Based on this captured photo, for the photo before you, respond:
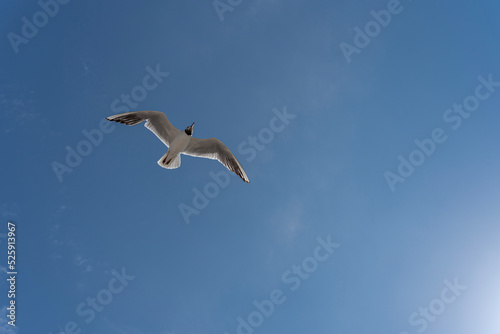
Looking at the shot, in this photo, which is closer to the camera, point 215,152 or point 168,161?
point 168,161

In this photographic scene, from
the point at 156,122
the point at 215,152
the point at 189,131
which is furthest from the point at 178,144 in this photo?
the point at 215,152

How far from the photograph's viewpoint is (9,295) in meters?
8.91

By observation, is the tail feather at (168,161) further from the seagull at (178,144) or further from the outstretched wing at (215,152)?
the outstretched wing at (215,152)

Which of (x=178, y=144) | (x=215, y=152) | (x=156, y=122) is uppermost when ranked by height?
(x=156, y=122)

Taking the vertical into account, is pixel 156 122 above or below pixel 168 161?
above

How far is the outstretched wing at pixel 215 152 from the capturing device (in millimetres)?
9312

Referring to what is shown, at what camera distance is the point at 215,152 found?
9539 millimetres

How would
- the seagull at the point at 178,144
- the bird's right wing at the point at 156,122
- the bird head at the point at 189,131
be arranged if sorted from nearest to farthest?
the bird's right wing at the point at 156,122, the seagull at the point at 178,144, the bird head at the point at 189,131

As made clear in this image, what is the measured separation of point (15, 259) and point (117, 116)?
5.35m

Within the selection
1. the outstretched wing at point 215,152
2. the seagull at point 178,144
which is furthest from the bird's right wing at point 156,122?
the outstretched wing at point 215,152

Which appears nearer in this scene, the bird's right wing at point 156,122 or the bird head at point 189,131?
the bird's right wing at point 156,122

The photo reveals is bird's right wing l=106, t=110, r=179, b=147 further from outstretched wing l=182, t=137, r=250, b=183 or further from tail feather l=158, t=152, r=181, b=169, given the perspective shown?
outstretched wing l=182, t=137, r=250, b=183

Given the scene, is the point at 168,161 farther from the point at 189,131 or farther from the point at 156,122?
the point at 156,122

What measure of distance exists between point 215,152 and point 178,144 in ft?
3.79
